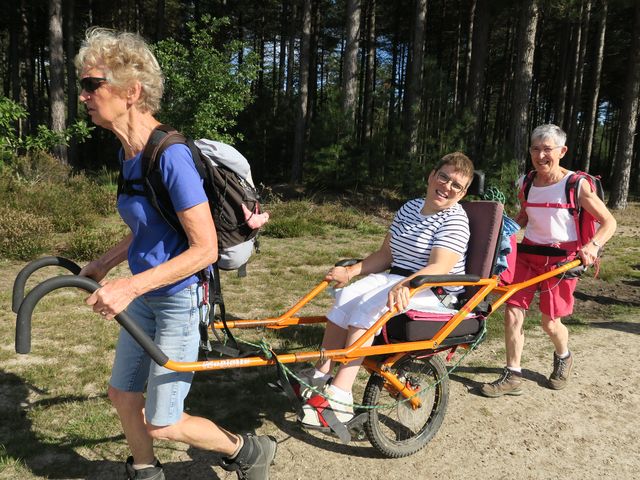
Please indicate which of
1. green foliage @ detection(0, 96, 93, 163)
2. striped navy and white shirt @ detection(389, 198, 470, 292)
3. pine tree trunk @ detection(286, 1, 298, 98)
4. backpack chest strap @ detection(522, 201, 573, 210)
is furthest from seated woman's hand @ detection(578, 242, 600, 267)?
pine tree trunk @ detection(286, 1, 298, 98)

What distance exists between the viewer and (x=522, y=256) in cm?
423

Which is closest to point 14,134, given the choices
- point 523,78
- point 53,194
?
point 53,194

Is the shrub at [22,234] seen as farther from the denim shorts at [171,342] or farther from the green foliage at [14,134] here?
the denim shorts at [171,342]

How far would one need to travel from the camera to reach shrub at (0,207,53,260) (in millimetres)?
7473

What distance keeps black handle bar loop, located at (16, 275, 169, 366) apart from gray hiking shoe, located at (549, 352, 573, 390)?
11.4 ft

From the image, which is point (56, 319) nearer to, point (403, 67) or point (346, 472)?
point (346, 472)

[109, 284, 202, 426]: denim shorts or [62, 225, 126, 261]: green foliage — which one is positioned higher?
[109, 284, 202, 426]: denim shorts

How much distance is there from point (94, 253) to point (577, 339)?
21.5 feet

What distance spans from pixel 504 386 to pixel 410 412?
3.57 ft

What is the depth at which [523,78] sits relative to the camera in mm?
14219

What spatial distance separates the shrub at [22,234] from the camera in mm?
7473

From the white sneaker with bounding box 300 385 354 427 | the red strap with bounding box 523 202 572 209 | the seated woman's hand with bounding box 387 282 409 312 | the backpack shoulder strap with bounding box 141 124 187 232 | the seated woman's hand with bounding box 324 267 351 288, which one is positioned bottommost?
the white sneaker with bounding box 300 385 354 427

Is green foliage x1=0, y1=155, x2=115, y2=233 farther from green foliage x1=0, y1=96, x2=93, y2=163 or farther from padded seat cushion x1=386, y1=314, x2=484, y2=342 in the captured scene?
padded seat cushion x1=386, y1=314, x2=484, y2=342

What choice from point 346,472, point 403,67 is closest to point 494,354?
point 346,472
